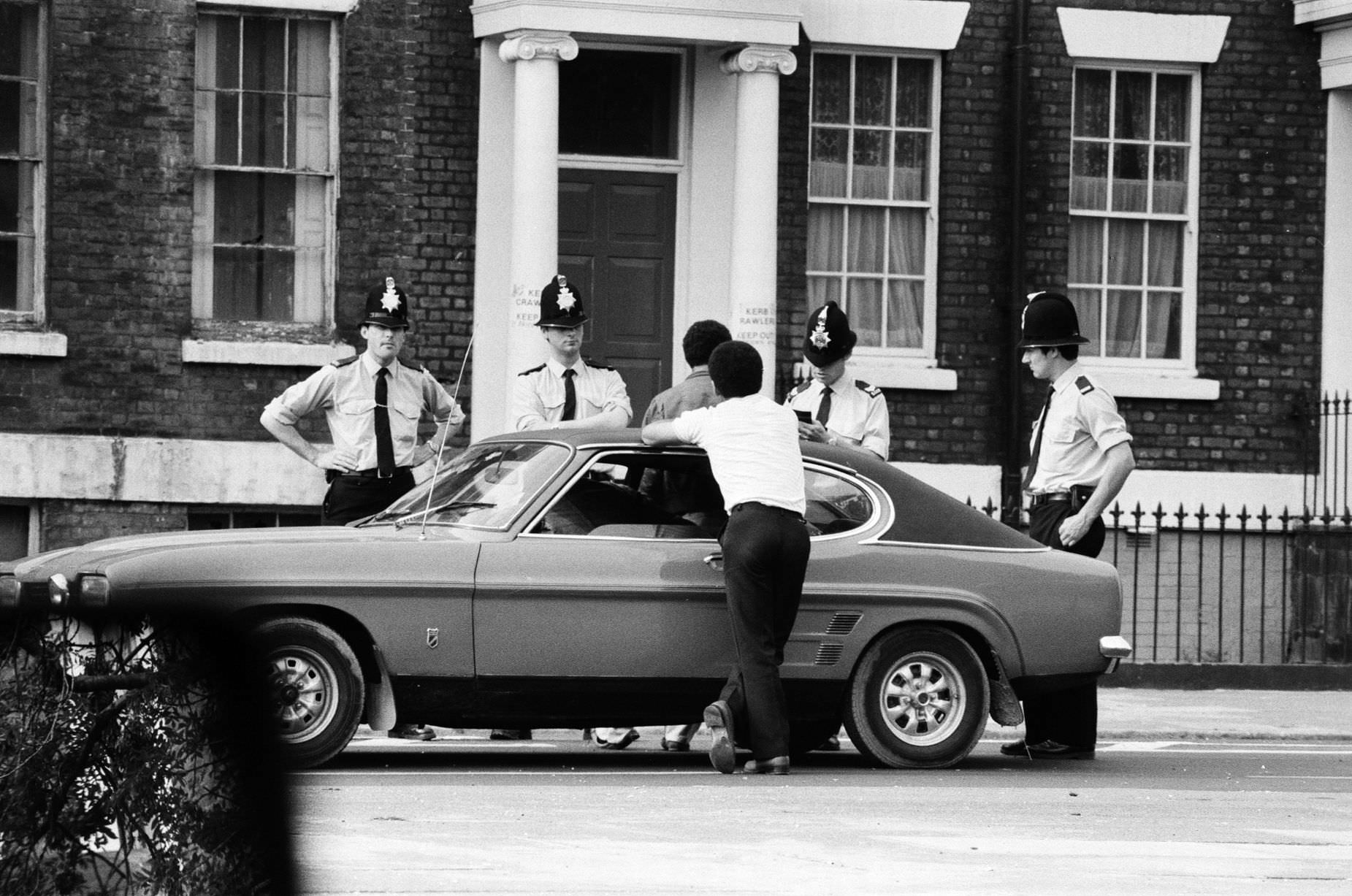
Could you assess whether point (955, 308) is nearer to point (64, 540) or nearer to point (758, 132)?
point (758, 132)

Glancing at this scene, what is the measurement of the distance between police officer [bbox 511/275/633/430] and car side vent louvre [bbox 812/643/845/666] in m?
2.19

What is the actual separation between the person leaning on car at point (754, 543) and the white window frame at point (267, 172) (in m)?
6.49

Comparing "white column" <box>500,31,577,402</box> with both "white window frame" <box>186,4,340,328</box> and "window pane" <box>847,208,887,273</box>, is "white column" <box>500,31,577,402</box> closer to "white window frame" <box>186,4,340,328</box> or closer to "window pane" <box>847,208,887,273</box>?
"white window frame" <box>186,4,340,328</box>

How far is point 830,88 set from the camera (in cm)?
1673

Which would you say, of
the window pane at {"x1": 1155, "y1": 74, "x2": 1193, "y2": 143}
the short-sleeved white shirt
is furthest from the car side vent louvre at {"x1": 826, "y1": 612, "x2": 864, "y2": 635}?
the window pane at {"x1": 1155, "y1": 74, "x2": 1193, "y2": 143}

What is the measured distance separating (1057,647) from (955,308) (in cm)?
704

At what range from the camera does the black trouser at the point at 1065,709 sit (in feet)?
34.3

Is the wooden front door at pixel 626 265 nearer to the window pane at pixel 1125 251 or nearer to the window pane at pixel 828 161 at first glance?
the window pane at pixel 828 161

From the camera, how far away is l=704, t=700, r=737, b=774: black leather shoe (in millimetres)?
9234

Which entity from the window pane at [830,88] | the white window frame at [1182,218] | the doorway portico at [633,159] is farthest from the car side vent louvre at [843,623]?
the white window frame at [1182,218]

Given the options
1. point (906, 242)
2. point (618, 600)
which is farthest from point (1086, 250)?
point (618, 600)

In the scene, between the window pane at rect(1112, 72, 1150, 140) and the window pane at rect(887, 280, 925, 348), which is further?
the window pane at rect(1112, 72, 1150, 140)

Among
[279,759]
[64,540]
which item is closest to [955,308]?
[64,540]

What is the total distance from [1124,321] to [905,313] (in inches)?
67.9
